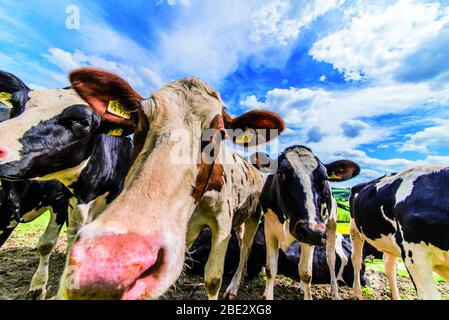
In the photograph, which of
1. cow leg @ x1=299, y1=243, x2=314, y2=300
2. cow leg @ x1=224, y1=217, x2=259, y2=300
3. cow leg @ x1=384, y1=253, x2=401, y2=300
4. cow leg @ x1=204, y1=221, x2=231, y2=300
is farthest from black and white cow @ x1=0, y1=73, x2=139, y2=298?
cow leg @ x1=384, y1=253, x2=401, y2=300

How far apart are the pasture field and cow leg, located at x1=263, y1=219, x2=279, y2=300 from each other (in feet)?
2.04

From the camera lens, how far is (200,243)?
6.42 m

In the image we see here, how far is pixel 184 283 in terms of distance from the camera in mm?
5570

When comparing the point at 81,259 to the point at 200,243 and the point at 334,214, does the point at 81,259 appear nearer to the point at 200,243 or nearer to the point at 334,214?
the point at 200,243

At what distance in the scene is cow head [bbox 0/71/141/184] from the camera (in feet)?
9.33

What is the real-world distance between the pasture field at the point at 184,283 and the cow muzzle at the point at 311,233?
2.25m

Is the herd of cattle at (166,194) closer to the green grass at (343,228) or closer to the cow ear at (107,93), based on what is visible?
the cow ear at (107,93)

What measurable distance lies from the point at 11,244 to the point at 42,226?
7.75 feet

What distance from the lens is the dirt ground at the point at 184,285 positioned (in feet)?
15.8

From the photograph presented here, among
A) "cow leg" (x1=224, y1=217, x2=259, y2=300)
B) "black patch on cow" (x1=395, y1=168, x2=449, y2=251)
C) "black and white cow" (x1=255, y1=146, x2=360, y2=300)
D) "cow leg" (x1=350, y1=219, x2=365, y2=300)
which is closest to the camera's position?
"black patch on cow" (x1=395, y1=168, x2=449, y2=251)

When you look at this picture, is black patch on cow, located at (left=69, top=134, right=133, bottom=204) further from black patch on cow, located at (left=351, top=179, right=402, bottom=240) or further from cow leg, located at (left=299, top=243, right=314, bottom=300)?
black patch on cow, located at (left=351, top=179, right=402, bottom=240)

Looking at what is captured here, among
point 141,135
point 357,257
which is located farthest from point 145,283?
point 357,257
